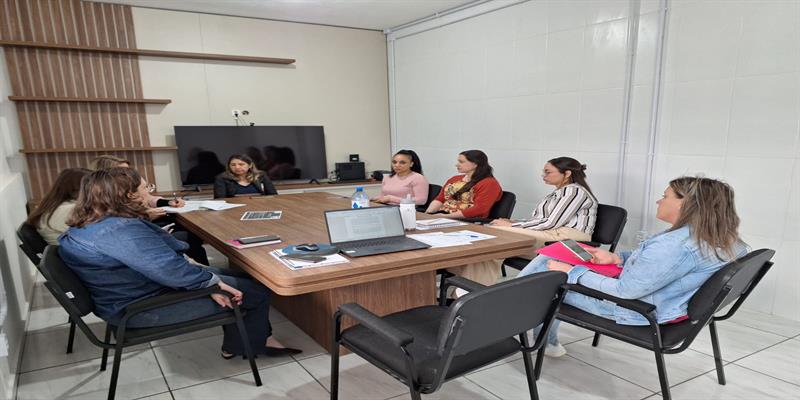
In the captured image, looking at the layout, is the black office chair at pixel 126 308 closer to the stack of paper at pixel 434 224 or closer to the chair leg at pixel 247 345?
the chair leg at pixel 247 345

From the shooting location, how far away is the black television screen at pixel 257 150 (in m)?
5.05

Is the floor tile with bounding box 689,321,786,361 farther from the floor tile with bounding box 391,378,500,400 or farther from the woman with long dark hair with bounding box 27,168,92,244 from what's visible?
the woman with long dark hair with bounding box 27,168,92,244

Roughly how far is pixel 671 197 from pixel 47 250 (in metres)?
2.48

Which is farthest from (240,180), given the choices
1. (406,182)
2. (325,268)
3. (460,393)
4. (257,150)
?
(460,393)

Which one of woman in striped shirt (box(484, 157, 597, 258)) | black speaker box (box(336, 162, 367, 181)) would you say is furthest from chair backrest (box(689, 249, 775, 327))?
black speaker box (box(336, 162, 367, 181))

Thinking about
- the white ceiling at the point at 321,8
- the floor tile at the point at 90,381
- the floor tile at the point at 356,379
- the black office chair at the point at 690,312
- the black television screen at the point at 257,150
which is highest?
the white ceiling at the point at 321,8

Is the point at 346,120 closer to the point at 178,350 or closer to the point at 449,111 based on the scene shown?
the point at 449,111

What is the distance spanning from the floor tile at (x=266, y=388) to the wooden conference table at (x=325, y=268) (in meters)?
0.32

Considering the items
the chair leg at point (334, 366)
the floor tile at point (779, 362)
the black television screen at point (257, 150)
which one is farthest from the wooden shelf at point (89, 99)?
the floor tile at point (779, 362)

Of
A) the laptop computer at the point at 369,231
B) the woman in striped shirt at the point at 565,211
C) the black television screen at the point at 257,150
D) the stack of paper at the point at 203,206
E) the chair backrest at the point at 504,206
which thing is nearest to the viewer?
the laptop computer at the point at 369,231

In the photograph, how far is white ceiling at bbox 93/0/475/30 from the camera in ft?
15.4

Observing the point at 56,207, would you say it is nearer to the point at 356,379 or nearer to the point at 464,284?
the point at 356,379

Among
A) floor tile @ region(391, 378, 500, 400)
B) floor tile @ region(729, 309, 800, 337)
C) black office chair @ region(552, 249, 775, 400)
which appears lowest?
floor tile @ region(729, 309, 800, 337)

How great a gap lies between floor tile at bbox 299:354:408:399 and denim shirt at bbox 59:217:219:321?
0.76 metres
